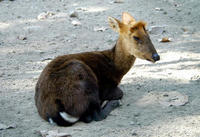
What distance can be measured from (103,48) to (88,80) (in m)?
2.80

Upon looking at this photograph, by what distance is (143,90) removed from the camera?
592cm

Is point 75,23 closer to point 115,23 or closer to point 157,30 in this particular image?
point 157,30

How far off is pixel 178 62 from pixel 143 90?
1362 mm

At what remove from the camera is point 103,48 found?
308 inches

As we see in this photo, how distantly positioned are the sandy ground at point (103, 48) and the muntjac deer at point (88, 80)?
0.17m

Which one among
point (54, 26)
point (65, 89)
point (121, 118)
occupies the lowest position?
point (54, 26)

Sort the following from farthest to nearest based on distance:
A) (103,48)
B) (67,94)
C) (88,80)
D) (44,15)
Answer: (44,15) < (103,48) < (88,80) < (67,94)

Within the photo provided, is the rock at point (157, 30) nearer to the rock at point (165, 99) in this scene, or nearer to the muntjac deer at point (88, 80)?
the muntjac deer at point (88, 80)

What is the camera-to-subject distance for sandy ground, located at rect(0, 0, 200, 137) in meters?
4.78

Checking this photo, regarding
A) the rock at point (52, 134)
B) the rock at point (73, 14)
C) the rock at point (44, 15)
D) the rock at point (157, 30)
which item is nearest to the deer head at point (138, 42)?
the rock at point (52, 134)

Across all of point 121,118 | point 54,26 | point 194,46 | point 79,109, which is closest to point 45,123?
point 79,109

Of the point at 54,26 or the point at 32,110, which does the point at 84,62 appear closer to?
the point at 32,110

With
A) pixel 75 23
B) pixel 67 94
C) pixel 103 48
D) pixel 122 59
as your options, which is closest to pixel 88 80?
pixel 67 94

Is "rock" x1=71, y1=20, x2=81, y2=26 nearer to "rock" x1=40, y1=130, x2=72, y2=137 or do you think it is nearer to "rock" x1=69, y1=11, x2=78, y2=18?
"rock" x1=69, y1=11, x2=78, y2=18
